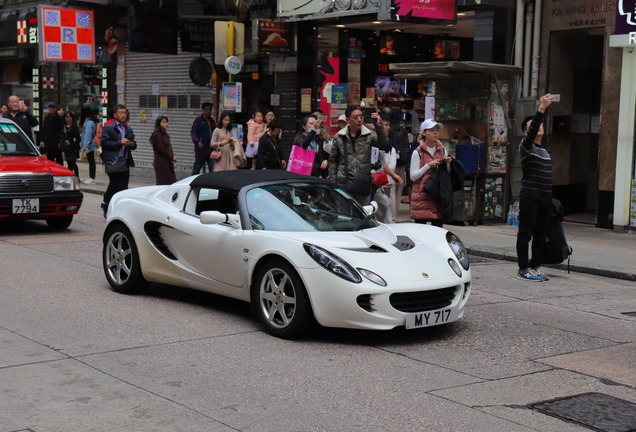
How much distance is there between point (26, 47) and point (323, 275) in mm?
27833

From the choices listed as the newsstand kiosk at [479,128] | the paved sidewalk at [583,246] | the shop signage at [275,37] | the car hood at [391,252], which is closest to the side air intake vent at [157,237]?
the car hood at [391,252]

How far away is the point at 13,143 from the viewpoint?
547 inches

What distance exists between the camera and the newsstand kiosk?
51.3 ft

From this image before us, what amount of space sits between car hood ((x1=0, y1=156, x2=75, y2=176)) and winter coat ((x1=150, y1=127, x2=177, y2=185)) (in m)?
2.87

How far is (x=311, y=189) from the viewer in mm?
8336

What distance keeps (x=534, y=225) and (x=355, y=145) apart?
2.34 meters

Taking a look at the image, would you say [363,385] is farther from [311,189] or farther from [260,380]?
[311,189]

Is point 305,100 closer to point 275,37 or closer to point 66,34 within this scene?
point 275,37

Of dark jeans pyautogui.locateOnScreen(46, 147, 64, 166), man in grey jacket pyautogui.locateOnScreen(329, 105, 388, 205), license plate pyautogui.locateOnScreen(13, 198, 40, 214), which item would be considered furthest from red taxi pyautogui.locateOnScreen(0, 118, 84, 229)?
dark jeans pyautogui.locateOnScreen(46, 147, 64, 166)

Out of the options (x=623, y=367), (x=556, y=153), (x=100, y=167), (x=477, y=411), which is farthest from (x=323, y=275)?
(x=100, y=167)

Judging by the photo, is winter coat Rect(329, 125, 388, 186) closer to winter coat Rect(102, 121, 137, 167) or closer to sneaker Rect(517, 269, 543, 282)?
sneaker Rect(517, 269, 543, 282)

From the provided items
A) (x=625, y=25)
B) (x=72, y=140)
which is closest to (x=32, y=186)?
(x=625, y=25)

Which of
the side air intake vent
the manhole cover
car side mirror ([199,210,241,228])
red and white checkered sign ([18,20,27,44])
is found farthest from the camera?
red and white checkered sign ([18,20,27,44])

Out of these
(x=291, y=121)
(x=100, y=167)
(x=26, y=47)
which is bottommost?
(x=100, y=167)
